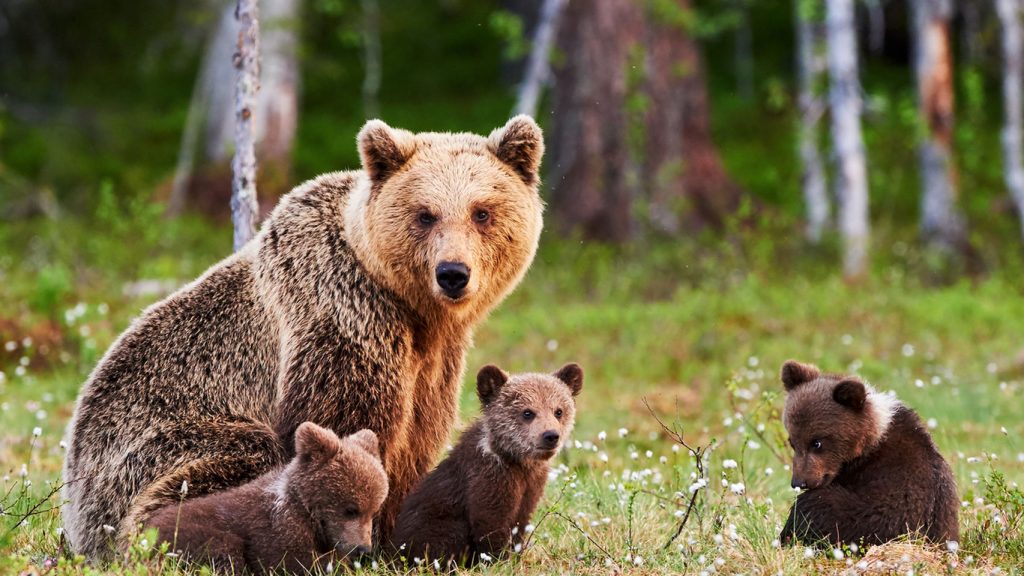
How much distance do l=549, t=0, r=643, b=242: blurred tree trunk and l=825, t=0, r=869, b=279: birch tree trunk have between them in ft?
9.65

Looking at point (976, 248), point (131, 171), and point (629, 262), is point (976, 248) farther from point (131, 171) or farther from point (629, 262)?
point (131, 171)

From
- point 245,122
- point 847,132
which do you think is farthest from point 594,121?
point 245,122

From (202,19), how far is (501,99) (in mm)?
17821

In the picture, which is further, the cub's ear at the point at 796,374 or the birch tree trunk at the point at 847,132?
the birch tree trunk at the point at 847,132

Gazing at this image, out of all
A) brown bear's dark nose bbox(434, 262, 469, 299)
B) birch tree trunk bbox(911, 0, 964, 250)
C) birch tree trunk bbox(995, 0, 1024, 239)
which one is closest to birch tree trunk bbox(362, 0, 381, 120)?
birch tree trunk bbox(911, 0, 964, 250)

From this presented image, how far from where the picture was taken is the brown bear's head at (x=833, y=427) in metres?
6.00

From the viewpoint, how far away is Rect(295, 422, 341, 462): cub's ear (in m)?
5.66

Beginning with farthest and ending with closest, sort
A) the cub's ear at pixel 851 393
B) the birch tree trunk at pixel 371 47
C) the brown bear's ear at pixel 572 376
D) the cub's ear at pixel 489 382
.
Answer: the birch tree trunk at pixel 371 47
the brown bear's ear at pixel 572 376
the cub's ear at pixel 489 382
the cub's ear at pixel 851 393

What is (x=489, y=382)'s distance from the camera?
6.41 meters

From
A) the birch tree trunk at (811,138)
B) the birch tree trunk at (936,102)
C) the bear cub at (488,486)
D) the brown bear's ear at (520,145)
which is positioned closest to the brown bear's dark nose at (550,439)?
the bear cub at (488,486)

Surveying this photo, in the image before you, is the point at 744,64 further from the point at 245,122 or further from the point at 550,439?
the point at 550,439

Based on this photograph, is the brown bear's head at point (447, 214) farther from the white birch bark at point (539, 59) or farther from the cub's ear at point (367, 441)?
the white birch bark at point (539, 59)

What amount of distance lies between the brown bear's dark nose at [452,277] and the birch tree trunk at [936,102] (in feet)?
41.7

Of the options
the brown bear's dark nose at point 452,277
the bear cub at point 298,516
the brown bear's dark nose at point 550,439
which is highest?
the brown bear's dark nose at point 452,277
